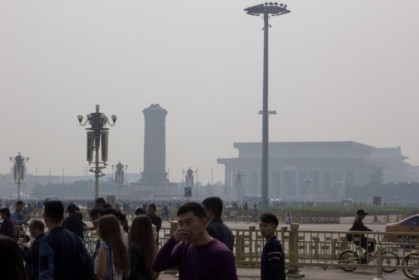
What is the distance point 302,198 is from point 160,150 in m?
28.6

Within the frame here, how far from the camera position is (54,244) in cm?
781

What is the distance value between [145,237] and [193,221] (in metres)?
2.19

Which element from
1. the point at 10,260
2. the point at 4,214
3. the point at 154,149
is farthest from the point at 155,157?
the point at 10,260

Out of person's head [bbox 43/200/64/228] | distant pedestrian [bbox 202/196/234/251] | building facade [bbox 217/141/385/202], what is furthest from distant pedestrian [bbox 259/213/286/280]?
building facade [bbox 217/141/385/202]

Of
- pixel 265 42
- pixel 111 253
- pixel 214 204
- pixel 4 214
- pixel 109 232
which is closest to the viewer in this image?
pixel 109 232

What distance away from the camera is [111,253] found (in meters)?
8.27

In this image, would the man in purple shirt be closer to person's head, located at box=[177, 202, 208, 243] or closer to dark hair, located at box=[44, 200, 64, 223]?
person's head, located at box=[177, 202, 208, 243]

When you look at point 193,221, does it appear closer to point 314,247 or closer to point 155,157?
point 314,247

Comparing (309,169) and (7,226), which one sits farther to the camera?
(309,169)

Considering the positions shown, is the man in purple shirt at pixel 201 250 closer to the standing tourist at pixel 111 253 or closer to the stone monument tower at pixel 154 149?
the standing tourist at pixel 111 253

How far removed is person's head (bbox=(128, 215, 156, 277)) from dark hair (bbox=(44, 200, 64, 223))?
706 millimetres

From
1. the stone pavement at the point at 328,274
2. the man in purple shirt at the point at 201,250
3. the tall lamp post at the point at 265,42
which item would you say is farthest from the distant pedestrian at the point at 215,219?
the tall lamp post at the point at 265,42

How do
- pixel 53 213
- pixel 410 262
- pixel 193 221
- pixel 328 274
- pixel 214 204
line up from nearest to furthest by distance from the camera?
1. pixel 193 221
2. pixel 53 213
3. pixel 214 204
4. pixel 410 262
5. pixel 328 274

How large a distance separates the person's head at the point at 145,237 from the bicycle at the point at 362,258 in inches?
491
